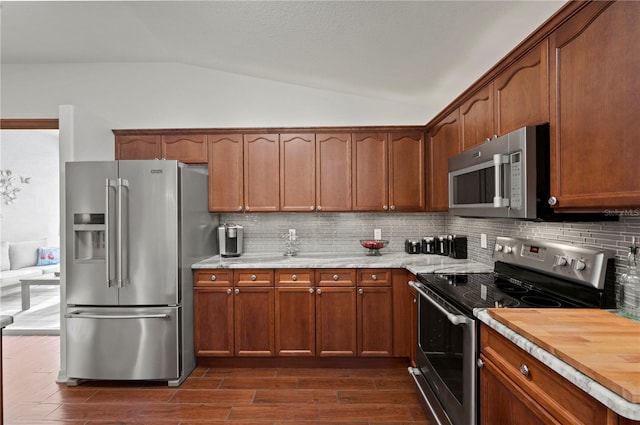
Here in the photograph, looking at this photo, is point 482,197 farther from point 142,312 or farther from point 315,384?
point 142,312

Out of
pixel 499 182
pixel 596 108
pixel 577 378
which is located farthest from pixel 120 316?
pixel 596 108

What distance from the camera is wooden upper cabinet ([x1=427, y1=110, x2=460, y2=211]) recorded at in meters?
2.97

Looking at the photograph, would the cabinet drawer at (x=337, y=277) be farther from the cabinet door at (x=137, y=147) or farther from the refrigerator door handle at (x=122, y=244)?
the cabinet door at (x=137, y=147)

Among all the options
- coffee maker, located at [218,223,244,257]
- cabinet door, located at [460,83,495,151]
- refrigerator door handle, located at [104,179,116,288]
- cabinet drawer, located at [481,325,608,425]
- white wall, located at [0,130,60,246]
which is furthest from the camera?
white wall, located at [0,130,60,246]

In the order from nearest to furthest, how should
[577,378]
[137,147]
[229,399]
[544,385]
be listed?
[577,378] < [544,385] < [229,399] < [137,147]

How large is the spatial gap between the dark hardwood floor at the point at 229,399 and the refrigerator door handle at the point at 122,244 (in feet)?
2.95

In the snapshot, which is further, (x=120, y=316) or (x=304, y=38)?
(x=120, y=316)

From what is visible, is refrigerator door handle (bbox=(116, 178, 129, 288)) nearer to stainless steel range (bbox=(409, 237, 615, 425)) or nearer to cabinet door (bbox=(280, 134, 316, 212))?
cabinet door (bbox=(280, 134, 316, 212))

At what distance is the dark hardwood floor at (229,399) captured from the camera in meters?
2.52

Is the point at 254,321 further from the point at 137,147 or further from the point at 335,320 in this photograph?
the point at 137,147

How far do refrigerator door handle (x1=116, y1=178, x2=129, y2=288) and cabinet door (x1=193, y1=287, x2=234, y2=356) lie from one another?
0.60 metres

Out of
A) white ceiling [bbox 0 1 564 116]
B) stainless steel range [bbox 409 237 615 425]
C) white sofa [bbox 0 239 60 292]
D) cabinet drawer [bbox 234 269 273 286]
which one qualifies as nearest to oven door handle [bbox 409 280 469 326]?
stainless steel range [bbox 409 237 615 425]

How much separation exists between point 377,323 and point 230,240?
1614 millimetres

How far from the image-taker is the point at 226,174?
3721 mm
